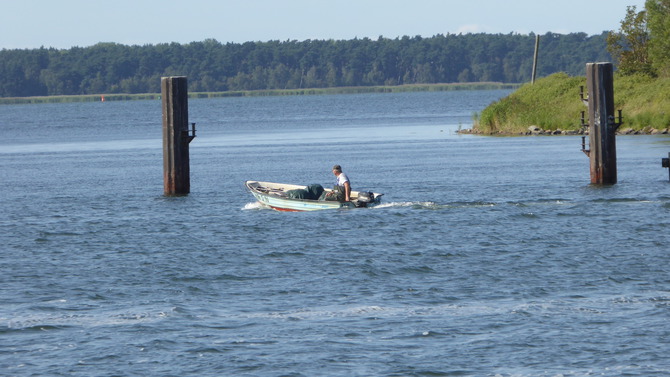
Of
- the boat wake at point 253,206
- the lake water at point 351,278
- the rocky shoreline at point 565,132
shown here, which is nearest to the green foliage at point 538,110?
the rocky shoreline at point 565,132

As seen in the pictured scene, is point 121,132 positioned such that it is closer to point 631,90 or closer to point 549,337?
point 631,90

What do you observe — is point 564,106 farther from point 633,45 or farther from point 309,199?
point 309,199

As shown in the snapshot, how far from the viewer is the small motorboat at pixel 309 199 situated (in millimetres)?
33281

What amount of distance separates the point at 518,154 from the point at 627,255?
30.6 meters

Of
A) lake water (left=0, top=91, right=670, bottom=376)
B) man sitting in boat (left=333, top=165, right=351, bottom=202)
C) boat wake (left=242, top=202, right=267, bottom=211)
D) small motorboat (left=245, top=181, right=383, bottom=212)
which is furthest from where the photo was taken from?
boat wake (left=242, top=202, right=267, bottom=211)

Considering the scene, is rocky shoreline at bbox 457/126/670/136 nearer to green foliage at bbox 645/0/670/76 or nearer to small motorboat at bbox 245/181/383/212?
green foliage at bbox 645/0/670/76

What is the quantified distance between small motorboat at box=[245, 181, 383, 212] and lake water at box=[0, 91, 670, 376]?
0.34 meters

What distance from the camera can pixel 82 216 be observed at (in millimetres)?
35812

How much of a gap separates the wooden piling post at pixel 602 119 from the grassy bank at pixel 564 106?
28.7 meters

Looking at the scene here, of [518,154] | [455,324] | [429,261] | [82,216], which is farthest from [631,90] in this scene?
[455,324]

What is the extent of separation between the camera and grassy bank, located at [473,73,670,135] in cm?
6425

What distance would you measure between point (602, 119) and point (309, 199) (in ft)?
30.9

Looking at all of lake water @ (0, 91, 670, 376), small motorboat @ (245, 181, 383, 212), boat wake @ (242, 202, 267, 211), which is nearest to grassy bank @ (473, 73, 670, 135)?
lake water @ (0, 91, 670, 376)

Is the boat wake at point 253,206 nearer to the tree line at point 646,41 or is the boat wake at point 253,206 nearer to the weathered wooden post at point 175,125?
the weathered wooden post at point 175,125
